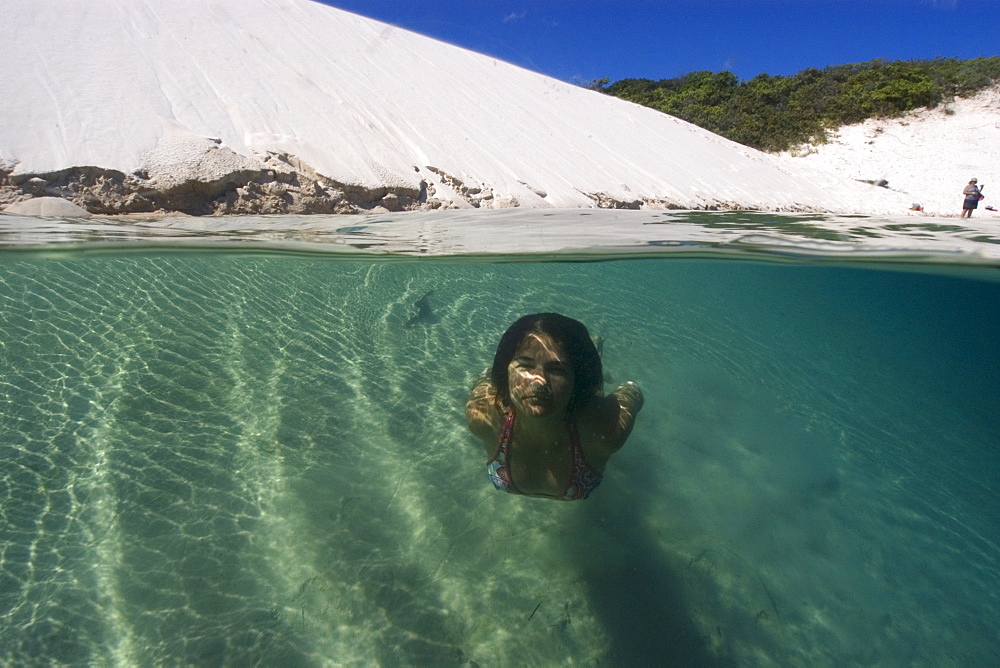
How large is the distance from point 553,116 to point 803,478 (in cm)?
735

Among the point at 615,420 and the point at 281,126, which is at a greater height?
the point at 281,126

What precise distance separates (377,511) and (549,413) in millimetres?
2024

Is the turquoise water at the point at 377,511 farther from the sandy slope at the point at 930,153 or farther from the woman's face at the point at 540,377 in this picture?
the sandy slope at the point at 930,153

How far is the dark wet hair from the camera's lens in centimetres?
330

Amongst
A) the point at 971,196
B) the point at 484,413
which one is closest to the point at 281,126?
the point at 484,413

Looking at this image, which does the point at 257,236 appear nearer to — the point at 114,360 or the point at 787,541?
the point at 114,360

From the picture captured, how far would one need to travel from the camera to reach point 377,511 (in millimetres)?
4227

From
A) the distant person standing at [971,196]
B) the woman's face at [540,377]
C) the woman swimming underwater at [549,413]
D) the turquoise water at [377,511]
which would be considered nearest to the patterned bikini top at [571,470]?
the woman swimming underwater at [549,413]

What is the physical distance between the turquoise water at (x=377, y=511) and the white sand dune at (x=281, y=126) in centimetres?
202

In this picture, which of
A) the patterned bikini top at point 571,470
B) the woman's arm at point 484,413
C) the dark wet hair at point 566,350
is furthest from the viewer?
the woman's arm at point 484,413

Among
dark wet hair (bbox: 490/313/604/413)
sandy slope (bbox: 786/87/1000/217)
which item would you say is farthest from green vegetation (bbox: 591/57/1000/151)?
dark wet hair (bbox: 490/313/604/413)

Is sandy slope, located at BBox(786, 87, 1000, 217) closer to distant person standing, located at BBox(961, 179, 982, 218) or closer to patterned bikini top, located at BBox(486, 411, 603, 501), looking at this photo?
distant person standing, located at BBox(961, 179, 982, 218)

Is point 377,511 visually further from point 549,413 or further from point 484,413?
point 549,413

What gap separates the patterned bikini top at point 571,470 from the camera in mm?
3492
